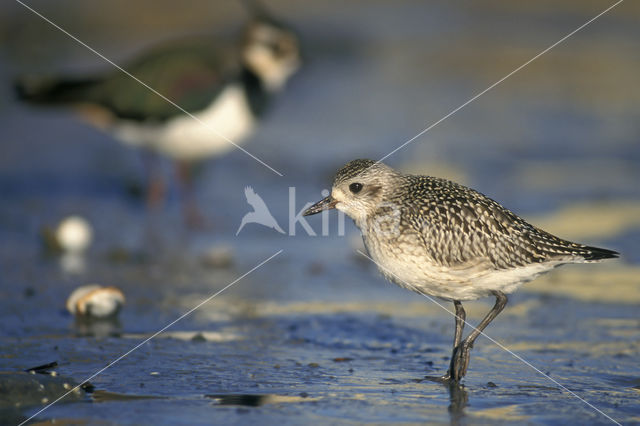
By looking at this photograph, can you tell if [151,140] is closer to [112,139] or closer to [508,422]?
[112,139]

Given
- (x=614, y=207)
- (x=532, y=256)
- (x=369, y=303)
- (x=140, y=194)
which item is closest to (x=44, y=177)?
(x=140, y=194)

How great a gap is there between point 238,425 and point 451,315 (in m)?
2.72

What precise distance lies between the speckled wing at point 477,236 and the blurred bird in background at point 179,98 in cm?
461

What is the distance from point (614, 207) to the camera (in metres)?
9.77

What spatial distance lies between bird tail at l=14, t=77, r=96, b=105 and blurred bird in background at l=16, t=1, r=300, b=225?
0.04ft

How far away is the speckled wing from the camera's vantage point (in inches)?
211

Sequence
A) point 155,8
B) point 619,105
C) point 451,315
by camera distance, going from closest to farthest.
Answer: point 451,315, point 619,105, point 155,8

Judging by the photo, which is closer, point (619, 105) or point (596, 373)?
point (596, 373)

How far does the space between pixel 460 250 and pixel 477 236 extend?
15 centimetres

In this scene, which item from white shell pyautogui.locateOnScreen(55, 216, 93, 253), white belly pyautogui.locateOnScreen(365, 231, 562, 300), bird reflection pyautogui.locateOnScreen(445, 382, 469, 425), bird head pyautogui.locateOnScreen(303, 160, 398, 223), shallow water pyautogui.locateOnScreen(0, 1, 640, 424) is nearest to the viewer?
bird reflection pyautogui.locateOnScreen(445, 382, 469, 425)

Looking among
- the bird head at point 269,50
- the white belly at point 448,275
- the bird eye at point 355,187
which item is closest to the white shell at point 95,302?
the bird eye at point 355,187

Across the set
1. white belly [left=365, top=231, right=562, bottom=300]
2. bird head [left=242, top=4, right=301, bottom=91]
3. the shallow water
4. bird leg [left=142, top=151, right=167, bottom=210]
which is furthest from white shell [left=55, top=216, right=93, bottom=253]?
white belly [left=365, top=231, right=562, bottom=300]

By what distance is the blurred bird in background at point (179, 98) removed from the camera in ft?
32.9

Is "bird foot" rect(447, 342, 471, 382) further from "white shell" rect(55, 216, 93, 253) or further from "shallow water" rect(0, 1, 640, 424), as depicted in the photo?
"white shell" rect(55, 216, 93, 253)
